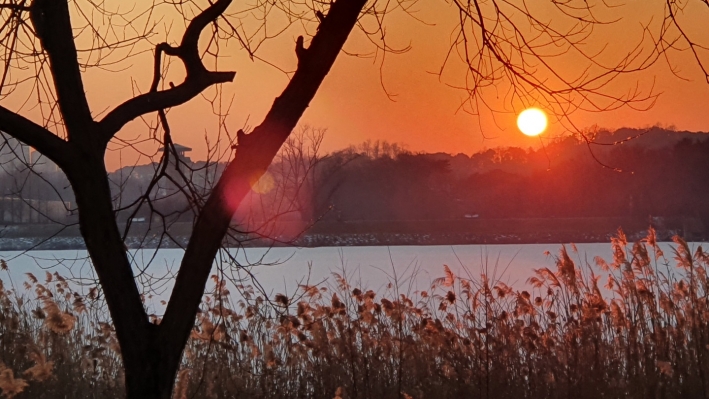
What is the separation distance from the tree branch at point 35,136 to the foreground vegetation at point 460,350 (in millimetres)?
2362

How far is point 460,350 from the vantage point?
5.01m

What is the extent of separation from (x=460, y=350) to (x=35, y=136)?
3304 millimetres

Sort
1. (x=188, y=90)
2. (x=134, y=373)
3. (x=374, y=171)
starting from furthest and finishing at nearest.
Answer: (x=374, y=171)
(x=188, y=90)
(x=134, y=373)

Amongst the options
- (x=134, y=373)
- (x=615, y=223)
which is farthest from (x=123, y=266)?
(x=615, y=223)

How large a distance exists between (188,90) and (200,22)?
25cm

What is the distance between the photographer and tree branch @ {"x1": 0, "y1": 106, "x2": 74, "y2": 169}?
2383mm

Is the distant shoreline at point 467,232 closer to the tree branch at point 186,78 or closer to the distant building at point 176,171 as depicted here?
the distant building at point 176,171

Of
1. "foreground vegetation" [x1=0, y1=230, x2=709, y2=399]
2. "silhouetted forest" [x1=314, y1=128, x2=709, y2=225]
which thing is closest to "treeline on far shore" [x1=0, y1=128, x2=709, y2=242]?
"silhouetted forest" [x1=314, y1=128, x2=709, y2=225]

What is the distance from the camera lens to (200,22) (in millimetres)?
2764

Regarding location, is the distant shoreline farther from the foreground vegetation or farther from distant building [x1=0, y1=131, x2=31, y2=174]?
distant building [x1=0, y1=131, x2=31, y2=174]

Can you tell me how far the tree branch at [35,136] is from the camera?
2383 mm

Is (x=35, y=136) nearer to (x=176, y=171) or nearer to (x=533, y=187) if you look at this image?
(x=176, y=171)

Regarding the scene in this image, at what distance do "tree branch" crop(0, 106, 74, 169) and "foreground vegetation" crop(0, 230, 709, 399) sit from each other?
2362 mm

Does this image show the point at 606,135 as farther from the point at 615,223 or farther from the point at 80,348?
the point at 615,223
